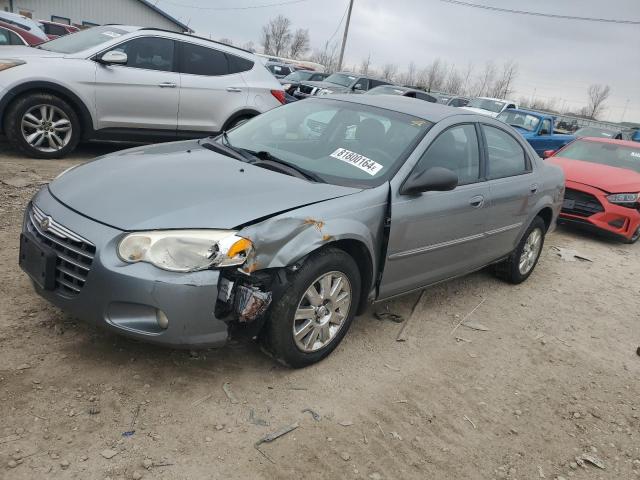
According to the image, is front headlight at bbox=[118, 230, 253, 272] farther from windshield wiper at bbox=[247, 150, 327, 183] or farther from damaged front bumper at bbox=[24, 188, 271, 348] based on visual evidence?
windshield wiper at bbox=[247, 150, 327, 183]

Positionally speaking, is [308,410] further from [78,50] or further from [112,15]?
[112,15]

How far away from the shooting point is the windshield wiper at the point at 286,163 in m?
3.37

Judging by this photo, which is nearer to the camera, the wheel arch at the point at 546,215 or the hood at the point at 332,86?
the wheel arch at the point at 546,215

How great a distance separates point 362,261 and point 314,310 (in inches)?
19.5

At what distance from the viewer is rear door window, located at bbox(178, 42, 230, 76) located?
7.42 metres

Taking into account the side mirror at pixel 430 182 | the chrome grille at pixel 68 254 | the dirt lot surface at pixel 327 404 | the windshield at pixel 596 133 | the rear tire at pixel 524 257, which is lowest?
the dirt lot surface at pixel 327 404

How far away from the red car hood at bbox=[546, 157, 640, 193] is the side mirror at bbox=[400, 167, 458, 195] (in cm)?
491

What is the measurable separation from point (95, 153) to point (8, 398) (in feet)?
19.0

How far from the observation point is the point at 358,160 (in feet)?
11.8

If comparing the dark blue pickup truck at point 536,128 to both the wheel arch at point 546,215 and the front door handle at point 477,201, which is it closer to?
the wheel arch at point 546,215

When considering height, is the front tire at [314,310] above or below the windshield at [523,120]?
below

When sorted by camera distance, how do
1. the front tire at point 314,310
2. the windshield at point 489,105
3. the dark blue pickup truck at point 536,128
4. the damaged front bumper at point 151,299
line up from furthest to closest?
the windshield at point 489,105 → the dark blue pickup truck at point 536,128 → the front tire at point 314,310 → the damaged front bumper at point 151,299

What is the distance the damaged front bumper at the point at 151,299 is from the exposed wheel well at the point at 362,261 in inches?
26.2

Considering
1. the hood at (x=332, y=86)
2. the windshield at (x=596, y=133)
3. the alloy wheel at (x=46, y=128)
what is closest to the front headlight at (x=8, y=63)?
the alloy wheel at (x=46, y=128)
